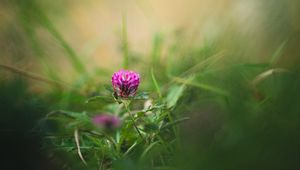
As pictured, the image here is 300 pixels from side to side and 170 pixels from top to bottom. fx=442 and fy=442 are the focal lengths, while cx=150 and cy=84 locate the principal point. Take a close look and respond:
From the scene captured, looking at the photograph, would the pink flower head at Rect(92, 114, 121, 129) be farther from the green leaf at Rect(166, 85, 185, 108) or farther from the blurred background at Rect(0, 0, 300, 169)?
the green leaf at Rect(166, 85, 185, 108)

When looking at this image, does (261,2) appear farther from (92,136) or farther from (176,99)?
(92,136)

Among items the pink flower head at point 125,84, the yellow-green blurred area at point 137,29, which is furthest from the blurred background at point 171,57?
the pink flower head at point 125,84

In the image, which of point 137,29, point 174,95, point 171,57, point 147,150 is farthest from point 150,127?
A: point 137,29

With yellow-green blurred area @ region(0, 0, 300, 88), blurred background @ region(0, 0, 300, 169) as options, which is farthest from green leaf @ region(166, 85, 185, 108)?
yellow-green blurred area @ region(0, 0, 300, 88)

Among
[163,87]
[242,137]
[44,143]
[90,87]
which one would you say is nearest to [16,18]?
[90,87]

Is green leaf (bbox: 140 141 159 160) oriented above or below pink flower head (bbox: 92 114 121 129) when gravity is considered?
below

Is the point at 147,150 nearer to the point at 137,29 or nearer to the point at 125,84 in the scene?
the point at 125,84

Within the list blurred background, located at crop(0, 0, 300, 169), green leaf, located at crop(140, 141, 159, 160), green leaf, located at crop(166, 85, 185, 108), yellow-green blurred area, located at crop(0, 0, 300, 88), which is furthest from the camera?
yellow-green blurred area, located at crop(0, 0, 300, 88)

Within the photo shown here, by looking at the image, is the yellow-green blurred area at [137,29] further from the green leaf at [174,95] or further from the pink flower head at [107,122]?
A: the pink flower head at [107,122]
